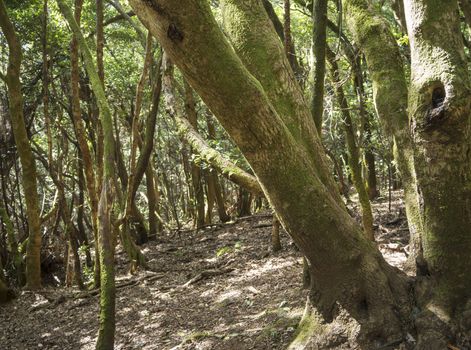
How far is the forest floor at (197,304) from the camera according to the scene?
17.3 ft

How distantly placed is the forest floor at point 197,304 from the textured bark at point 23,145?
61 cm

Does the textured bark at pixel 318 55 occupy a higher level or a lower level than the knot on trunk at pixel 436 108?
higher

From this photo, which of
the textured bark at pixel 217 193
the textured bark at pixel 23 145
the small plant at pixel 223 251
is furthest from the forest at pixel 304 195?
the textured bark at pixel 217 193

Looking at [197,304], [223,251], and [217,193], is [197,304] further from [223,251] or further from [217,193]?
[217,193]

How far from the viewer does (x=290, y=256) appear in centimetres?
814

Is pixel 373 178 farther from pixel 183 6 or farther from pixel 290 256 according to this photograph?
pixel 183 6

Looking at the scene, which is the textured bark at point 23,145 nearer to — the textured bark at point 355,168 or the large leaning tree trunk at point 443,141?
the textured bark at point 355,168

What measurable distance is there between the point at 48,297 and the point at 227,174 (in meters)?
5.74

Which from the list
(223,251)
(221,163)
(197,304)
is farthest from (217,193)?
(221,163)

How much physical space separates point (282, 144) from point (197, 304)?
4.32 meters

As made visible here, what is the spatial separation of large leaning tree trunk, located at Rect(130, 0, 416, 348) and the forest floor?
3.30 ft

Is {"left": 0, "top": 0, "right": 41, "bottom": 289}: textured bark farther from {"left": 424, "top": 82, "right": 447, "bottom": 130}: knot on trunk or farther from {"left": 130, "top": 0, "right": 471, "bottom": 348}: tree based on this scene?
{"left": 424, "top": 82, "right": 447, "bottom": 130}: knot on trunk

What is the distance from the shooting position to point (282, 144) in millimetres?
3225

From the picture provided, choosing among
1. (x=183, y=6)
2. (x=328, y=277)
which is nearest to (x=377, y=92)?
(x=328, y=277)
